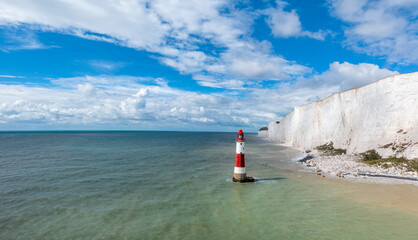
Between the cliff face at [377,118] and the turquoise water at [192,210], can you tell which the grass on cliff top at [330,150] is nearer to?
the cliff face at [377,118]

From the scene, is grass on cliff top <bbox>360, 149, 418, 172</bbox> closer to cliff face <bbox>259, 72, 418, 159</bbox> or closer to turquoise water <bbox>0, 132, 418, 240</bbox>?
cliff face <bbox>259, 72, 418, 159</bbox>

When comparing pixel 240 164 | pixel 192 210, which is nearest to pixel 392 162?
pixel 240 164

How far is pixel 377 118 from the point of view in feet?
74.0

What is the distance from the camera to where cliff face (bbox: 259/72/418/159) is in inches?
755

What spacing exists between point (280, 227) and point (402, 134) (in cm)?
1866

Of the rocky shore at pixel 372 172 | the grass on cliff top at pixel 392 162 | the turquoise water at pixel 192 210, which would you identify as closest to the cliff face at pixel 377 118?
the grass on cliff top at pixel 392 162

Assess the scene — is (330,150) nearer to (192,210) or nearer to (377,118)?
(377,118)

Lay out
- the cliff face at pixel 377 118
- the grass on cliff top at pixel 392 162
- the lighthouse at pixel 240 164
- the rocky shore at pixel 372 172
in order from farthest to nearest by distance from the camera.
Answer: the cliff face at pixel 377 118 < the grass on cliff top at pixel 392 162 < the rocky shore at pixel 372 172 < the lighthouse at pixel 240 164

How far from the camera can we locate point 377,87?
23.7 meters

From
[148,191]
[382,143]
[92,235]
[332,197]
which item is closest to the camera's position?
[92,235]

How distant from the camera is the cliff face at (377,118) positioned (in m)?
19.2

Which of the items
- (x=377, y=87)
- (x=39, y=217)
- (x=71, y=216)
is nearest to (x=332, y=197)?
(x=71, y=216)

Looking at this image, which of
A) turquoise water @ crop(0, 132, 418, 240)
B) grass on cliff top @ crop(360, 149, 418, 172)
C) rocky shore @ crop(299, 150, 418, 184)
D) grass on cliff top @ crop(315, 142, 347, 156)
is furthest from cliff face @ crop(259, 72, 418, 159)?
turquoise water @ crop(0, 132, 418, 240)

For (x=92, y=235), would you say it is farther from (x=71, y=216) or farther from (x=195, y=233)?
(x=195, y=233)
